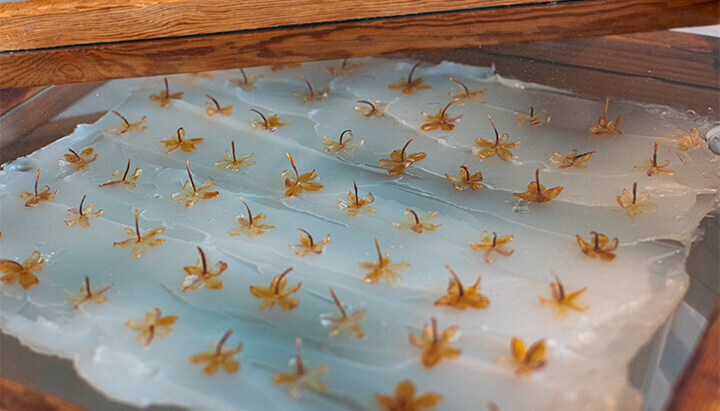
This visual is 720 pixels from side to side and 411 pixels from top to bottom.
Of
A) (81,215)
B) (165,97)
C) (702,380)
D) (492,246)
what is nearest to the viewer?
(702,380)

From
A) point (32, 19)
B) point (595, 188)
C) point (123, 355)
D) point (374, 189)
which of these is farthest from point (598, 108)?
point (32, 19)

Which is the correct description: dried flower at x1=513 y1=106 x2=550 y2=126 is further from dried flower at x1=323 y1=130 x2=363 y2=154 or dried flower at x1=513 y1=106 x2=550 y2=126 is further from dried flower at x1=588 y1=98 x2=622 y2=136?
dried flower at x1=323 y1=130 x2=363 y2=154

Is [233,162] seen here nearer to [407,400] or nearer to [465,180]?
[465,180]

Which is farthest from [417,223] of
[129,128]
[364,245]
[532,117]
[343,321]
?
[129,128]

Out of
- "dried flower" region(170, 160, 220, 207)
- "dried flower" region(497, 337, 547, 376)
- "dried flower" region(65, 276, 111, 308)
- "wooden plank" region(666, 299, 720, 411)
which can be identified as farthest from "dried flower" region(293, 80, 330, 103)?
"wooden plank" region(666, 299, 720, 411)

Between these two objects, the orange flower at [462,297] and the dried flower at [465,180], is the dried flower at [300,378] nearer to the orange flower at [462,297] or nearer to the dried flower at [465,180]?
the orange flower at [462,297]

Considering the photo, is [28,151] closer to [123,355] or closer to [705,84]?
[123,355]

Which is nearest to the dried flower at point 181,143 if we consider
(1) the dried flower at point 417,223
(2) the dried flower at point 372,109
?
(2) the dried flower at point 372,109
